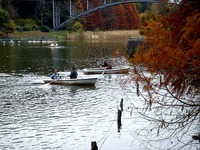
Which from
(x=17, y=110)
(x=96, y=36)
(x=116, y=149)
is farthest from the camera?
(x=96, y=36)

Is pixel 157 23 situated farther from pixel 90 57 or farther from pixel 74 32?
pixel 74 32

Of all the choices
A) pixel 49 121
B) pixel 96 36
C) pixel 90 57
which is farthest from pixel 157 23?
pixel 96 36

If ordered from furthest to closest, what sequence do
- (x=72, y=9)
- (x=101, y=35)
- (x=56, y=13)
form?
1. (x=72, y=9)
2. (x=56, y=13)
3. (x=101, y=35)

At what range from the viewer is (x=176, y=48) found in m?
12.0

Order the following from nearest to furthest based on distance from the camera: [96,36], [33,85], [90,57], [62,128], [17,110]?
[62,128]
[17,110]
[33,85]
[90,57]
[96,36]

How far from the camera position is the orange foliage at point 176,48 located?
1177cm

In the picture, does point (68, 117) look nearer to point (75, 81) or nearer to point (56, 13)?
point (75, 81)

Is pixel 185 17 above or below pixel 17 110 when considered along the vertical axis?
above

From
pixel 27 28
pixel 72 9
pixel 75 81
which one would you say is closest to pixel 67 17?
pixel 72 9

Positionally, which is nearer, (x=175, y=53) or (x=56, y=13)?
(x=175, y=53)

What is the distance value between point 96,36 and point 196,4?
82515 mm

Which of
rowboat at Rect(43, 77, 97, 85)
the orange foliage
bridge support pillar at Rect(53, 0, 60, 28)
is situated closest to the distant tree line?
bridge support pillar at Rect(53, 0, 60, 28)

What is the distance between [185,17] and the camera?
12.8 metres

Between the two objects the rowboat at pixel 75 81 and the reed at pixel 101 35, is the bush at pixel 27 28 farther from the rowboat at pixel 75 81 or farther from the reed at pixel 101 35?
the rowboat at pixel 75 81
